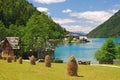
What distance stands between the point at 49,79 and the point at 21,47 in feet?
205

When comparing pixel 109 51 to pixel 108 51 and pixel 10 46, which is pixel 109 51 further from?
pixel 10 46

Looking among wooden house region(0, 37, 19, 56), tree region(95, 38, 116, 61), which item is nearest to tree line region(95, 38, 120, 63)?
tree region(95, 38, 116, 61)

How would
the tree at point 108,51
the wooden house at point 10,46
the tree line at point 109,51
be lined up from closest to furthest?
the tree line at point 109,51, the tree at point 108,51, the wooden house at point 10,46

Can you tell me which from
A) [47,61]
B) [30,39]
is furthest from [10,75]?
[30,39]

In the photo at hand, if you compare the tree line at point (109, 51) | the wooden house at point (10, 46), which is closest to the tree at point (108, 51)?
the tree line at point (109, 51)

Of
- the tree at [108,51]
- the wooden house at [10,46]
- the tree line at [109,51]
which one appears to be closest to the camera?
the tree line at [109,51]

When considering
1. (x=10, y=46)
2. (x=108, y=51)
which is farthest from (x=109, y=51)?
(x=10, y=46)

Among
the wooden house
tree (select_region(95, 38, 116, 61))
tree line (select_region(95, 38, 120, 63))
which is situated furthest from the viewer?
the wooden house

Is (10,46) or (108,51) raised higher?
(10,46)

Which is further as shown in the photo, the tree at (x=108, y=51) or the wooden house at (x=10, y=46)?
the wooden house at (x=10, y=46)

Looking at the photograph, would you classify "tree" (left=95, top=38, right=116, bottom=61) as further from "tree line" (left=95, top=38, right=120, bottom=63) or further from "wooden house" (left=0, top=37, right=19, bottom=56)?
"wooden house" (left=0, top=37, right=19, bottom=56)

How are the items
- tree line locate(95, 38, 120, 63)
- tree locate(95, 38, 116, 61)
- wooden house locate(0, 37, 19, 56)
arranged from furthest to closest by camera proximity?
wooden house locate(0, 37, 19, 56) → tree locate(95, 38, 116, 61) → tree line locate(95, 38, 120, 63)

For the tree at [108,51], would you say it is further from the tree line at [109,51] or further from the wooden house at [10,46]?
the wooden house at [10,46]

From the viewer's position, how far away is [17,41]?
9675cm
